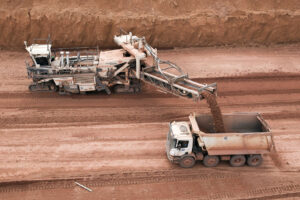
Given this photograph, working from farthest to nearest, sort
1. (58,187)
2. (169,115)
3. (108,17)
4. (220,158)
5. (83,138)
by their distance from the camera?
(108,17), (169,115), (83,138), (220,158), (58,187)

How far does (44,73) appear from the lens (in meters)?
14.5

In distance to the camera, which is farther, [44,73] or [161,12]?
[161,12]

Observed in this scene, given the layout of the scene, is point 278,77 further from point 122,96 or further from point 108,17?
point 108,17

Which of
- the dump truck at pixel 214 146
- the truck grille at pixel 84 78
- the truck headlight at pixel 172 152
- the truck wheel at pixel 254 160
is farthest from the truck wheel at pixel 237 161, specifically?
the truck grille at pixel 84 78

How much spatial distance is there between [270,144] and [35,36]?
13.8 m

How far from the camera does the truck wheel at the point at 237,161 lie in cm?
1102

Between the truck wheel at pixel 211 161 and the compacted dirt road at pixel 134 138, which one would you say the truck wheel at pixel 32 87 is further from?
the truck wheel at pixel 211 161

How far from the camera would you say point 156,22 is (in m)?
18.5

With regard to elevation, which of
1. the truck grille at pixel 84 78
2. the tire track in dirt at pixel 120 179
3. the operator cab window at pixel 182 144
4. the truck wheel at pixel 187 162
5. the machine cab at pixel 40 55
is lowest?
the tire track in dirt at pixel 120 179

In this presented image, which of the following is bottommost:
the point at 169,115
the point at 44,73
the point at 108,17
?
the point at 169,115

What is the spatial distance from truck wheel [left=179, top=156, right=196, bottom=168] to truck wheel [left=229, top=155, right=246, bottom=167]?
1299 mm

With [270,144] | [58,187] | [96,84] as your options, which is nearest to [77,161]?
[58,187]

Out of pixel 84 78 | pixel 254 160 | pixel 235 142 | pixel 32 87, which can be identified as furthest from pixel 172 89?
pixel 32 87

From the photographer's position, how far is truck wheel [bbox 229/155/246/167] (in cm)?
1102
